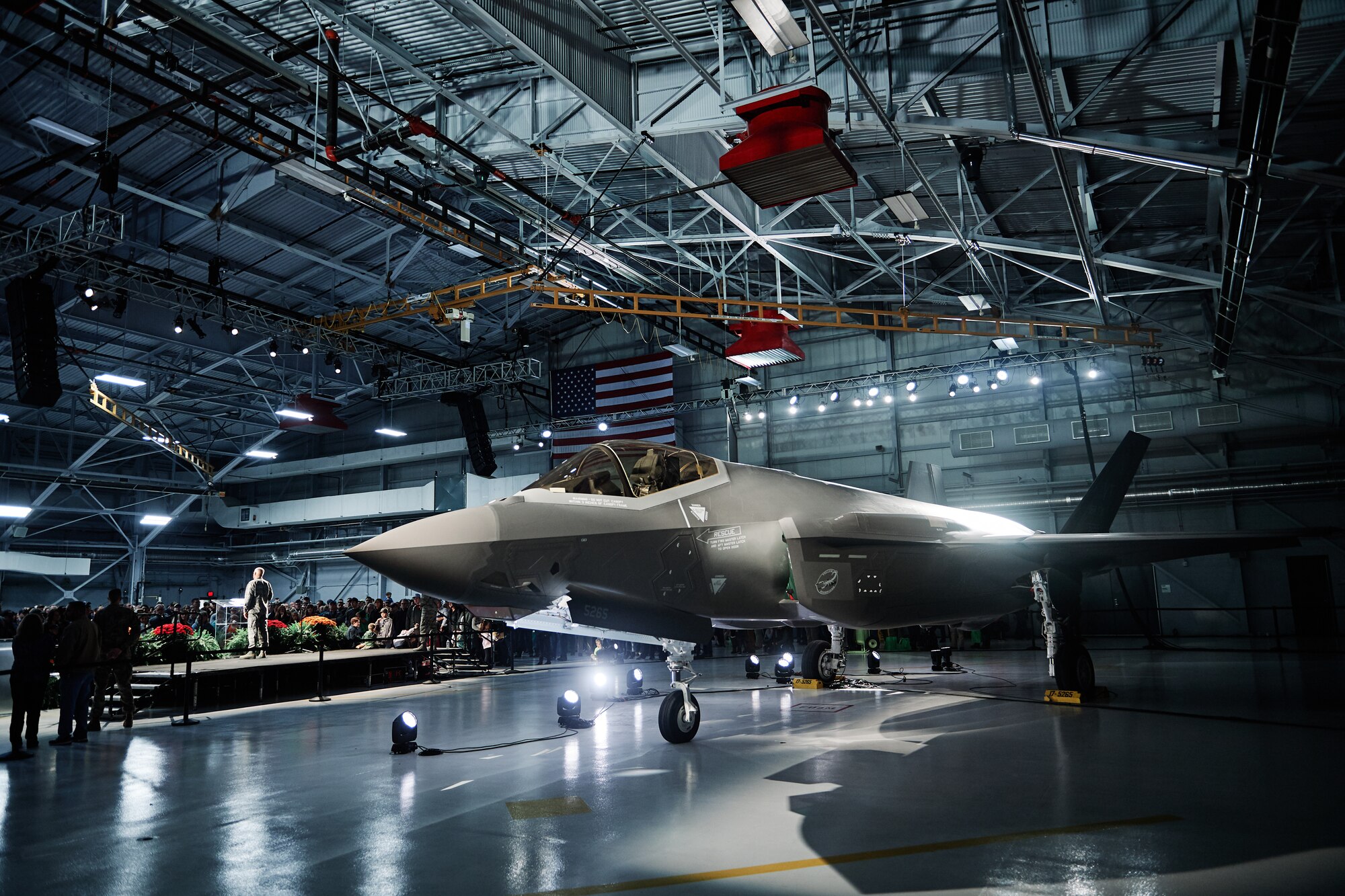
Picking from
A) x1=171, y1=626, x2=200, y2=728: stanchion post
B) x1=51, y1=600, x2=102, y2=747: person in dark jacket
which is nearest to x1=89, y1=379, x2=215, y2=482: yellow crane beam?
x1=171, y1=626, x2=200, y2=728: stanchion post

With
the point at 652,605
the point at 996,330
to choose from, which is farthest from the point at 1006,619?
the point at 652,605

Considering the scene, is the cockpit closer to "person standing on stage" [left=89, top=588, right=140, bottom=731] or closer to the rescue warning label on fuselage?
the rescue warning label on fuselage

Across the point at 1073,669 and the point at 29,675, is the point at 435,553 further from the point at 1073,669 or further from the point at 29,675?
the point at 1073,669

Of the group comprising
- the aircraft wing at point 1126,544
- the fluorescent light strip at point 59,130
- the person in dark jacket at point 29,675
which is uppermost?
the fluorescent light strip at point 59,130

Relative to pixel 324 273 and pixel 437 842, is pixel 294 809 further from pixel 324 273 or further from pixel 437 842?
pixel 324 273

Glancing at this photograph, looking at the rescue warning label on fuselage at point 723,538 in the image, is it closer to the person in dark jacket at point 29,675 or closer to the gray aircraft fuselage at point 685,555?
the gray aircraft fuselage at point 685,555

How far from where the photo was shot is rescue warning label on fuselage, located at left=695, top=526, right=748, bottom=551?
24.9 ft

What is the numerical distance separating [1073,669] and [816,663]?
15.1 feet

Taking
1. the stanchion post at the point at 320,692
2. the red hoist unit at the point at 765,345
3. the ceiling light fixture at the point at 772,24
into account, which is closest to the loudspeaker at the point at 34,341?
the stanchion post at the point at 320,692

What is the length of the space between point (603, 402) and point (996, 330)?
14.5 meters

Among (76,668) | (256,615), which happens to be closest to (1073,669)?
(76,668)

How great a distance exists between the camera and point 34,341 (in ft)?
56.2

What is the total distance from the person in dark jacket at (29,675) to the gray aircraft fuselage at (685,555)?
209 inches

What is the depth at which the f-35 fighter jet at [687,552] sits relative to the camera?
6605mm
